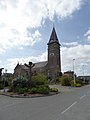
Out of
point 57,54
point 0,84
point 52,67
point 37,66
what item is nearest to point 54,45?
point 57,54

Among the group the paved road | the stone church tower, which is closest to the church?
the stone church tower

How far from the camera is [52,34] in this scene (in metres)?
110

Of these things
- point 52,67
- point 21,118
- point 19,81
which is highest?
point 52,67

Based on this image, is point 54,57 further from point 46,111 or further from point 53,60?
point 46,111

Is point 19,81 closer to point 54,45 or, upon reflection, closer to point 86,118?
point 86,118

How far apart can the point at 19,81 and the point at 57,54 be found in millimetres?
72024

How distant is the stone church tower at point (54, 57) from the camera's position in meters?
106

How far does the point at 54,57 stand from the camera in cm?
10606

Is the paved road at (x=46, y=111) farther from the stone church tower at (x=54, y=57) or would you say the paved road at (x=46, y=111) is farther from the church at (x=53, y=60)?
the stone church tower at (x=54, y=57)

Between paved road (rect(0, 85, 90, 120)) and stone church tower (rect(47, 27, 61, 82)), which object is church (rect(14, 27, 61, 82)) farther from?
paved road (rect(0, 85, 90, 120))

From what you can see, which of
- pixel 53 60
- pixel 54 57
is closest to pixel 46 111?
pixel 54 57

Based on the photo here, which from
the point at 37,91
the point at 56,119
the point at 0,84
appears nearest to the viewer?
the point at 56,119

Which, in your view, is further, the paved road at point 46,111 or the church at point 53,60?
the church at point 53,60

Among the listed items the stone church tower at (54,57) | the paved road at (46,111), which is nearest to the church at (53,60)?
the stone church tower at (54,57)
